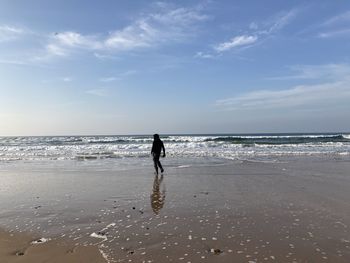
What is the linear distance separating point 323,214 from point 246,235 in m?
2.43

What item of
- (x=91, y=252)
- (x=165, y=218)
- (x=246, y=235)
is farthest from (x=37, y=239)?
(x=246, y=235)

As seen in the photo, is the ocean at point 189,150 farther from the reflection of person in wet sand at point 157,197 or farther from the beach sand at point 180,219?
the beach sand at point 180,219

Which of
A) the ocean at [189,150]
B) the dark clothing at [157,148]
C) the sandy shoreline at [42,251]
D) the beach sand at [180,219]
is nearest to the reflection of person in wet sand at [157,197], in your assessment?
the beach sand at [180,219]

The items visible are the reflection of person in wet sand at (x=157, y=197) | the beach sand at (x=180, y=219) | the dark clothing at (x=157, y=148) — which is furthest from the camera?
the dark clothing at (x=157, y=148)

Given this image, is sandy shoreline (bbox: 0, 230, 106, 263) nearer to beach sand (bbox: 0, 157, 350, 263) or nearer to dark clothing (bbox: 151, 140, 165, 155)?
beach sand (bbox: 0, 157, 350, 263)

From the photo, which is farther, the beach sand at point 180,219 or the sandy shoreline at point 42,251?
the beach sand at point 180,219

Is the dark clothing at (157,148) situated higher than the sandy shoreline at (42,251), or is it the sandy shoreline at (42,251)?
the dark clothing at (157,148)

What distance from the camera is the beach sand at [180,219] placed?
575 centimetres

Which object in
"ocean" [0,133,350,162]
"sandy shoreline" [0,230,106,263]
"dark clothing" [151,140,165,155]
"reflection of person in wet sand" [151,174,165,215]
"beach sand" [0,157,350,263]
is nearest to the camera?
"sandy shoreline" [0,230,106,263]

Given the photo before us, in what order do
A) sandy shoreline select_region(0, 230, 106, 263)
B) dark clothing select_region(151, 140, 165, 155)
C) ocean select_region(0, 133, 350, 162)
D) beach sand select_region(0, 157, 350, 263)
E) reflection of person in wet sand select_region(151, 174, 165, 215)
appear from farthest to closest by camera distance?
ocean select_region(0, 133, 350, 162) < dark clothing select_region(151, 140, 165, 155) < reflection of person in wet sand select_region(151, 174, 165, 215) < beach sand select_region(0, 157, 350, 263) < sandy shoreline select_region(0, 230, 106, 263)

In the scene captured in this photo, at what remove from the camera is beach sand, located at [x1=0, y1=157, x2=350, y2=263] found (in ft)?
18.9

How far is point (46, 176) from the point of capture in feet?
51.3

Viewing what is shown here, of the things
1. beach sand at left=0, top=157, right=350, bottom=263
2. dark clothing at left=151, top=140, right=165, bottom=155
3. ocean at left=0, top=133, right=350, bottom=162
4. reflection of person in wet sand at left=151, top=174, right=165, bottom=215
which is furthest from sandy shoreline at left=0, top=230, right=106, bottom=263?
ocean at left=0, top=133, right=350, bottom=162

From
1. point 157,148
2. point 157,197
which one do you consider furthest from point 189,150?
point 157,197
